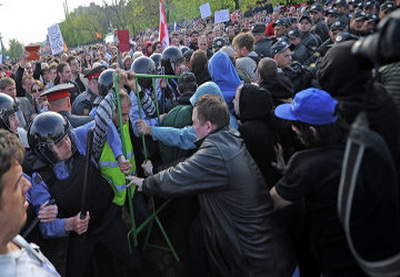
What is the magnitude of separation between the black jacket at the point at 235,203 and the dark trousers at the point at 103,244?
952 millimetres

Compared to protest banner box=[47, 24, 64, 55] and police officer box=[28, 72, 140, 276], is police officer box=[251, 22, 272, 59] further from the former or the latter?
protest banner box=[47, 24, 64, 55]

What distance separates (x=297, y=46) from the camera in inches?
254

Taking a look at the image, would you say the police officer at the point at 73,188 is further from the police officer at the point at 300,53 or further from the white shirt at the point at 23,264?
the police officer at the point at 300,53

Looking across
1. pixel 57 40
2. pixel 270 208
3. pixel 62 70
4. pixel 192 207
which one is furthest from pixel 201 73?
pixel 57 40

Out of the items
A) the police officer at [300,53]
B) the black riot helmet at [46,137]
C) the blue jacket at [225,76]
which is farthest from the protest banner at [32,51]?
the police officer at [300,53]

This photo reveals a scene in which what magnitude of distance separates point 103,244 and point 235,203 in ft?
4.85

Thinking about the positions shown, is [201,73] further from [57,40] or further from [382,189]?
[57,40]

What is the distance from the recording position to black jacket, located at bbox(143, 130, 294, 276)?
2.36 meters

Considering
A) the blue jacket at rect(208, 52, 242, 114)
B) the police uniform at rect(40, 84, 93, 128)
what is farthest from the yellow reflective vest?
the blue jacket at rect(208, 52, 242, 114)

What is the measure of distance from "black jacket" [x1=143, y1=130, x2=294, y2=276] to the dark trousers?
95cm

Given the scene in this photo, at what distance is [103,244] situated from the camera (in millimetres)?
3100

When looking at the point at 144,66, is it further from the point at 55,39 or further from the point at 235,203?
the point at 55,39

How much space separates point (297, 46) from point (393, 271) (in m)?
6.06

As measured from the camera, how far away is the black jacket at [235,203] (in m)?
2.36
